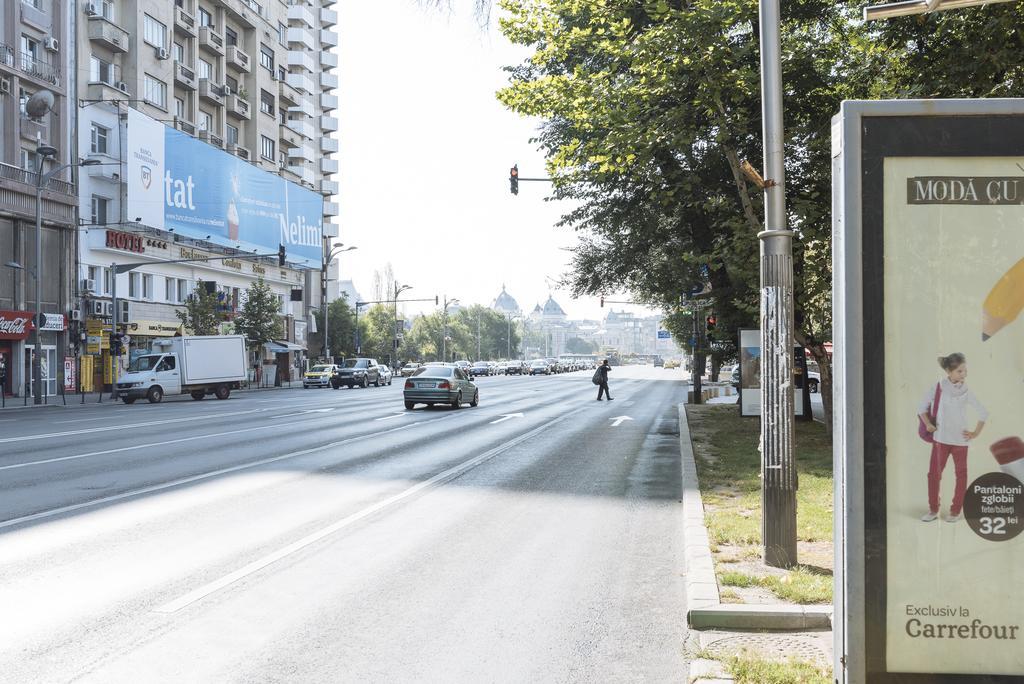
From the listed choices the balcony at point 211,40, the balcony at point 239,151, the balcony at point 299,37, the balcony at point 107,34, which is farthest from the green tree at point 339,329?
the balcony at point 107,34

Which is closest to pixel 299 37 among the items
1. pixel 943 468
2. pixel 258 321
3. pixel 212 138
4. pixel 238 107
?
pixel 238 107

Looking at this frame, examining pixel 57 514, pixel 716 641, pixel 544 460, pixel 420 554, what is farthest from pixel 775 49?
pixel 544 460

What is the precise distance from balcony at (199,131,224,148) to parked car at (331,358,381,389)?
15960 millimetres

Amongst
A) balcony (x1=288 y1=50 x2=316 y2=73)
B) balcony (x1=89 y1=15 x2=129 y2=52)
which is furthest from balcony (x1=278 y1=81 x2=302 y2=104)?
balcony (x1=89 y1=15 x2=129 y2=52)

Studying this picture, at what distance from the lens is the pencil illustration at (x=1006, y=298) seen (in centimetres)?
362

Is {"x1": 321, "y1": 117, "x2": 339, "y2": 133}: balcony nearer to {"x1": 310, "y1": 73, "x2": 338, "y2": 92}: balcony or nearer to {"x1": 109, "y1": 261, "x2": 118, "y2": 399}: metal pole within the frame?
{"x1": 310, "y1": 73, "x2": 338, "y2": 92}: balcony

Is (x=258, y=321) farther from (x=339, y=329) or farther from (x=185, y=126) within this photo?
(x=339, y=329)

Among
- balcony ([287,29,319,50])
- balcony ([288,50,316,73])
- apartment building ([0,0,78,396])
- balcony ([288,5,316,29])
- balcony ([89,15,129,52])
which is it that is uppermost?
balcony ([288,5,316,29])

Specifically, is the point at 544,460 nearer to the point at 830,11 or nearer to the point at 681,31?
the point at 681,31

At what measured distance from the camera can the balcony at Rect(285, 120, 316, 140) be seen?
284 feet

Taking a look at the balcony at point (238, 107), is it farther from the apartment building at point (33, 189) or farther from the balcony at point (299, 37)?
the balcony at point (299, 37)

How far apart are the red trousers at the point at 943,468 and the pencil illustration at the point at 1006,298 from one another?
0.47m

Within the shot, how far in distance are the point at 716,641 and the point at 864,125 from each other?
305 centimetres

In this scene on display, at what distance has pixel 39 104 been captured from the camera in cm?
4084
